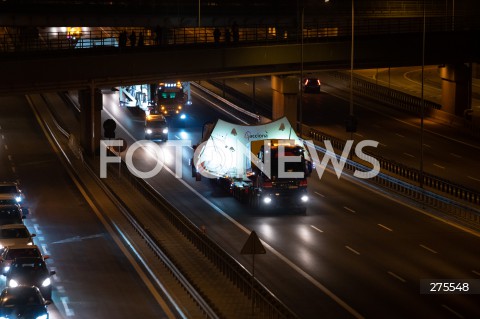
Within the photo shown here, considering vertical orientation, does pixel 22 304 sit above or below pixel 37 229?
above

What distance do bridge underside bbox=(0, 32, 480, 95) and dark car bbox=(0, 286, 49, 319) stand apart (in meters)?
34.2

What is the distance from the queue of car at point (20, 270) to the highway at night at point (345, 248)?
66.5 inches

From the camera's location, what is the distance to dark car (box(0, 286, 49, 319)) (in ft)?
95.8

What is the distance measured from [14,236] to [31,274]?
6.96m

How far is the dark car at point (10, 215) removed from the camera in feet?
149

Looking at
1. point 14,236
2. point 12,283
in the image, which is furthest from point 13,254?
point 14,236

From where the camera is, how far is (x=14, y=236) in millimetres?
41312

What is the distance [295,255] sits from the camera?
41.9m

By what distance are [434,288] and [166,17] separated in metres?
72.9

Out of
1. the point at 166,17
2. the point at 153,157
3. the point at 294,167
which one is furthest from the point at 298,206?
the point at 166,17

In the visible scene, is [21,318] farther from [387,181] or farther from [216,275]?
[387,181]

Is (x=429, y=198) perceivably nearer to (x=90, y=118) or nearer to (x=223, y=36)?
(x=90, y=118)

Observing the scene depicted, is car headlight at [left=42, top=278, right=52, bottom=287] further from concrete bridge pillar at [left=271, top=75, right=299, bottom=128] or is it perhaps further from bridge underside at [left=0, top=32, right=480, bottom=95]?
concrete bridge pillar at [left=271, top=75, right=299, bottom=128]

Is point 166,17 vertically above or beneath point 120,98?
above
